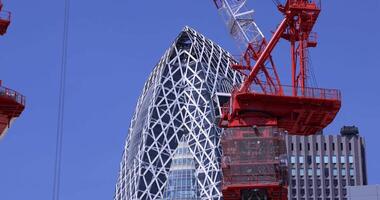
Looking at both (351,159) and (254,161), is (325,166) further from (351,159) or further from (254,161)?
(254,161)

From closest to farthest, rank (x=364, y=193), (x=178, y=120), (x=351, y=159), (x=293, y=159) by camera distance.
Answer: (x=364, y=193)
(x=178, y=120)
(x=351, y=159)
(x=293, y=159)

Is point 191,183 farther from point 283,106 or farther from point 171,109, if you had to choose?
point 283,106

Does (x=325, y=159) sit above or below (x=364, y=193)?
above

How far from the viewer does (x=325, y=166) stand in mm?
190250

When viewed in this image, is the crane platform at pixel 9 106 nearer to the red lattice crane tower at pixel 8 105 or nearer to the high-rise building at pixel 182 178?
the red lattice crane tower at pixel 8 105

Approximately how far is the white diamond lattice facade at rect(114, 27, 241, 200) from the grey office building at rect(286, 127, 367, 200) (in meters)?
27.4

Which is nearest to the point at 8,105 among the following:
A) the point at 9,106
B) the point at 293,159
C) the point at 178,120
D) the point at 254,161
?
the point at 9,106

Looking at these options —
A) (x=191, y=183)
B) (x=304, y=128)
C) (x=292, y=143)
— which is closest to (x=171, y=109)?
(x=191, y=183)

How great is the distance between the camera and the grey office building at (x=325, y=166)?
620 ft

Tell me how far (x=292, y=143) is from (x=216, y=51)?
95.6ft

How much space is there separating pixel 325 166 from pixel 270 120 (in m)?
108

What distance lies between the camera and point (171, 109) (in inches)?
6619

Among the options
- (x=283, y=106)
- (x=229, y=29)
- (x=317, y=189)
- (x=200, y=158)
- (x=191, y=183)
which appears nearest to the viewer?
(x=283, y=106)

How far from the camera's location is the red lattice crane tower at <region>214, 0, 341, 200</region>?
82.6m
